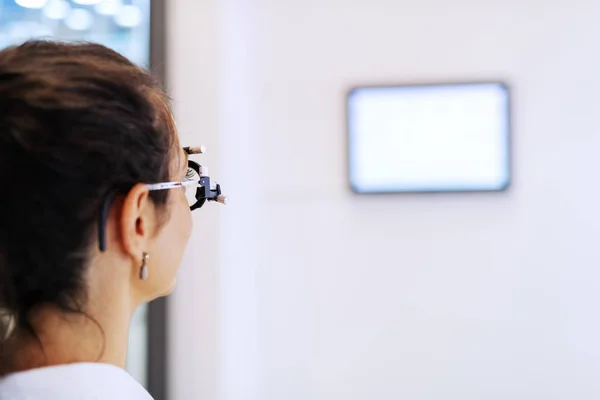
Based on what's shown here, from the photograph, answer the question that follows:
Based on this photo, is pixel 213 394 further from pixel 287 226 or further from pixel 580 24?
pixel 580 24

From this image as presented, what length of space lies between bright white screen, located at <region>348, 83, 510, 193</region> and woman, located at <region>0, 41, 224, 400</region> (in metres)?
1.27

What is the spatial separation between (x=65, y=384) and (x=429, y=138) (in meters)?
1.49

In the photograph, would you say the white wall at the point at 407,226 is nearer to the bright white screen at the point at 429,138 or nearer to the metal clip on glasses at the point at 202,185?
the bright white screen at the point at 429,138

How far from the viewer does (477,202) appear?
1859 mm

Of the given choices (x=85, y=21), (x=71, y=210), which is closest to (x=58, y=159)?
(x=71, y=210)

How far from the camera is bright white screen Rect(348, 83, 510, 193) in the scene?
184 cm

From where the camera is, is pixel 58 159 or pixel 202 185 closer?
pixel 58 159

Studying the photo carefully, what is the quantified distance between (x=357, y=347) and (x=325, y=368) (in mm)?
130

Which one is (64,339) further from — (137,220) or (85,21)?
(85,21)

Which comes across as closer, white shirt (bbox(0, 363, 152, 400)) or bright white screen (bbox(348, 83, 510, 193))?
white shirt (bbox(0, 363, 152, 400))

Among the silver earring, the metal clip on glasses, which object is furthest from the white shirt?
the metal clip on glasses

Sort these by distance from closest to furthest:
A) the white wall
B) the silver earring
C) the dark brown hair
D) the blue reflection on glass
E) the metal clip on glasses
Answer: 1. the dark brown hair
2. the silver earring
3. the metal clip on glasses
4. the blue reflection on glass
5. the white wall

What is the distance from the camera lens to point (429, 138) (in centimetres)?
187

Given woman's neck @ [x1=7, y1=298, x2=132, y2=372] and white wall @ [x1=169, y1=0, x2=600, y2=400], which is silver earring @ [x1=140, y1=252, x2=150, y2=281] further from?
white wall @ [x1=169, y1=0, x2=600, y2=400]
